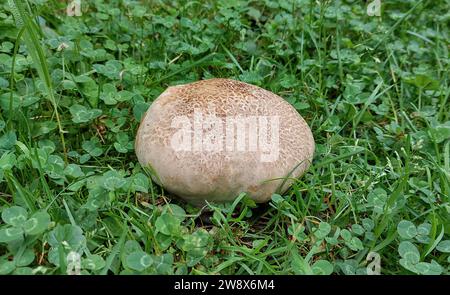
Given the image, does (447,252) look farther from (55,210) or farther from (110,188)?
(55,210)

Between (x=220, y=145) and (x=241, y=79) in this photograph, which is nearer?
(x=220, y=145)
